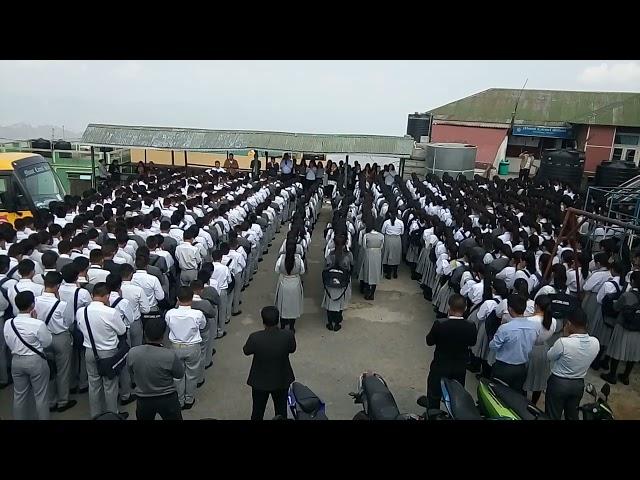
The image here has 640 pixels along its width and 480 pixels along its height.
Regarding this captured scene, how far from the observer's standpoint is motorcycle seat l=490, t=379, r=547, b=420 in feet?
13.4

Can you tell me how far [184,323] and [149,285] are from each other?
899 millimetres

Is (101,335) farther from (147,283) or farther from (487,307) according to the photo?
(487,307)

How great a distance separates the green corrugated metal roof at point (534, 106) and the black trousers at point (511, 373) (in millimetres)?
19892

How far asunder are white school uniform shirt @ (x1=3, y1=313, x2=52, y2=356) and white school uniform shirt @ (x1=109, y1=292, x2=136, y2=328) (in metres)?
0.60

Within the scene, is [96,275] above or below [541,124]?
below

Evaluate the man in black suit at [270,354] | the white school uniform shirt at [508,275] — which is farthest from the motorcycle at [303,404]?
the white school uniform shirt at [508,275]

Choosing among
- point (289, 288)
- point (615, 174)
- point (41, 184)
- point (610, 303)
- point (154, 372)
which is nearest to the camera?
point (154, 372)

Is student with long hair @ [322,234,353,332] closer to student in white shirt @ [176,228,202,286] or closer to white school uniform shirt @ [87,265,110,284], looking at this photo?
student in white shirt @ [176,228,202,286]

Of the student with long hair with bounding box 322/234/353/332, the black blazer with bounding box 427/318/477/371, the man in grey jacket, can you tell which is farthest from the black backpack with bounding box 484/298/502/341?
the man in grey jacket

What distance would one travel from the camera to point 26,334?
4.21m

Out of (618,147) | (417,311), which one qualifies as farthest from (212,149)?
(618,147)

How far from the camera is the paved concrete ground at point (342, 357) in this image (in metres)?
5.36

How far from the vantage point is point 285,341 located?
14.1 ft

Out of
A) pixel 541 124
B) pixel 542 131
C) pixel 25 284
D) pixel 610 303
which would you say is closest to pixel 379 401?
pixel 25 284
